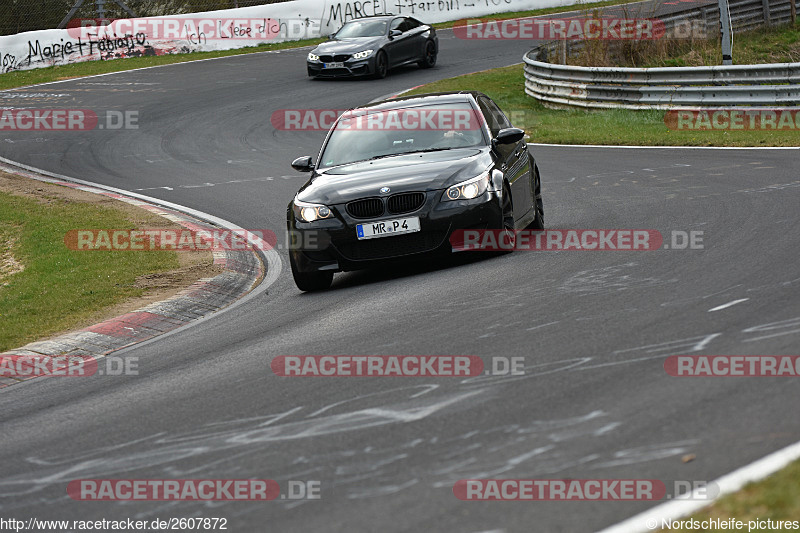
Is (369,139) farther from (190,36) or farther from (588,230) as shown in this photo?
(190,36)

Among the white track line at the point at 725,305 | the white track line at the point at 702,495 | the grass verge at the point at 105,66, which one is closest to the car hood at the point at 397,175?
the white track line at the point at 725,305

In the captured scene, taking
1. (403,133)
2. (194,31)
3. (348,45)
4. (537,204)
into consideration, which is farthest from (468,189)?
(194,31)

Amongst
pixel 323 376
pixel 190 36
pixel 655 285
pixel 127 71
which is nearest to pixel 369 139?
pixel 655 285

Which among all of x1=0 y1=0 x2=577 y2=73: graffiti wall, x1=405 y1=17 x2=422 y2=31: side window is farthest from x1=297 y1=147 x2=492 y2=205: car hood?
x1=0 y1=0 x2=577 y2=73: graffiti wall

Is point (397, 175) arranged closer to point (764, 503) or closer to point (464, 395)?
point (464, 395)

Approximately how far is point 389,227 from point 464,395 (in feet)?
12.8

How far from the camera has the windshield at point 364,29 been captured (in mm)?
30781

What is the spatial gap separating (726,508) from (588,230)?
7344 mm

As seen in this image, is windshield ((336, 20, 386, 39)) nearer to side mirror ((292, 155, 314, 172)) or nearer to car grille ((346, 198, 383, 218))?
side mirror ((292, 155, 314, 172))

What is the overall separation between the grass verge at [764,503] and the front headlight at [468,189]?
18.9 ft

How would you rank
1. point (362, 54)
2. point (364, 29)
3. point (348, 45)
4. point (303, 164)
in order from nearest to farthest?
point (303, 164)
point (362, 54)
point (348, 45)
point (364, 29)

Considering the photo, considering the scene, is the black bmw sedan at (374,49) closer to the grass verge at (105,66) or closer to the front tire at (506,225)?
the grass verge at (105,66)

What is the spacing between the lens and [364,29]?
3112 centimetres

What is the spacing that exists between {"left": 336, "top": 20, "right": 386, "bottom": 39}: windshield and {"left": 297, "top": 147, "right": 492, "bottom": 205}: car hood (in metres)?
20.7
